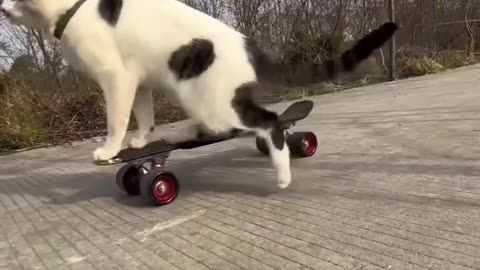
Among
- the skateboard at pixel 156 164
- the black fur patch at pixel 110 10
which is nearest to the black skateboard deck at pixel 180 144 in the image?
the skateboard at pixel 156 164

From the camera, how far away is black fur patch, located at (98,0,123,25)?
280cm

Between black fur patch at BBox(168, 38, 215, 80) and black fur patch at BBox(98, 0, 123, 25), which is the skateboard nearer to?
black fur patch at BBox(168, 38, 215, 80)

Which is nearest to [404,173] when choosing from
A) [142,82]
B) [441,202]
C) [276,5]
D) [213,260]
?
[441,202]

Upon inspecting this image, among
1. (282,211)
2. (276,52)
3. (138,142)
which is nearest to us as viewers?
(282,211)

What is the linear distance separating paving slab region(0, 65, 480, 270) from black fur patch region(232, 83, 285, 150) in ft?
1.11

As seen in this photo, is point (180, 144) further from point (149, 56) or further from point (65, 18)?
point (65, 18)

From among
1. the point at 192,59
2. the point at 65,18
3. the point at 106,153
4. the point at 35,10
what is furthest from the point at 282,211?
the point at 35,10

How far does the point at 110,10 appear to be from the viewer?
2830 millimetres

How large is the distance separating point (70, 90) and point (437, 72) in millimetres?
7041

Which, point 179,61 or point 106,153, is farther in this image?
point 106,153

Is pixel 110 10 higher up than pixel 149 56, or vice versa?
pixel 110 10

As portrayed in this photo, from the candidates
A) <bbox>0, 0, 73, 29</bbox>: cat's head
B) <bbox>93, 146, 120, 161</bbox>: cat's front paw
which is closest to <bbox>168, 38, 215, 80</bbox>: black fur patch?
<bbox>93, 146, 120, 161</bbox>: cat's front paw

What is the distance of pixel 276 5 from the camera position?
405 inches

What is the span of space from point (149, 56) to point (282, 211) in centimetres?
109
